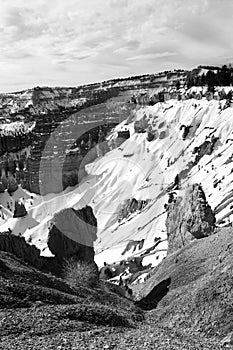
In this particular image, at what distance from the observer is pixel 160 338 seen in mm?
13109

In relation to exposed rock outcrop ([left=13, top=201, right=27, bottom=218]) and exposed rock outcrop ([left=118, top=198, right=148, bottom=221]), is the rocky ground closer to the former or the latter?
exposed rock outcrop ([left=118, top=198, right=148, bottom=221])

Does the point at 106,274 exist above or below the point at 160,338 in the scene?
below

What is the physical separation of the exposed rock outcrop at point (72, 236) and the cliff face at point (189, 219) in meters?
7.40

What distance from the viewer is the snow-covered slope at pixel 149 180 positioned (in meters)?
54.5

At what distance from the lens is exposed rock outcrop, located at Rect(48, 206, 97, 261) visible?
3386 cm

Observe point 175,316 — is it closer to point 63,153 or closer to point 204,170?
point 204,170

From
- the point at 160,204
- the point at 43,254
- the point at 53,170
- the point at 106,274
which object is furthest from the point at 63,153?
the point at 43,254

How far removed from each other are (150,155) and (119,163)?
805cm

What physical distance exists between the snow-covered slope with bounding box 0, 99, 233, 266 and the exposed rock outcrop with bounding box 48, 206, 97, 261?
8.29m

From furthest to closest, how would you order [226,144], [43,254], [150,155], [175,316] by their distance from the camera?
1. [150,155]
2. [226,144]
3. [43,254]
4. [175,316]

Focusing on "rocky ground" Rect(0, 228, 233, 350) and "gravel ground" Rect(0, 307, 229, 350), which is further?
"rocky ground" Rect(0, 228, 233, 350)

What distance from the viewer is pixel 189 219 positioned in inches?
1436

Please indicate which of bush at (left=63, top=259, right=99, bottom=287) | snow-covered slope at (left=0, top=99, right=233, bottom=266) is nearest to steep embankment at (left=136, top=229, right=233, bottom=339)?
bush at (left=63, top=259, right=99, bottom=287)

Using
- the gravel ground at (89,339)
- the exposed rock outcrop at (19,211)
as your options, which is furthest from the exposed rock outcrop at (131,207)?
the gravel ground at (89,339)
